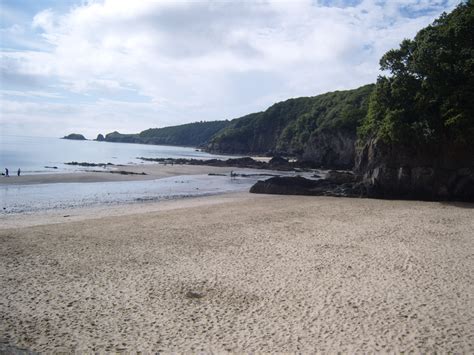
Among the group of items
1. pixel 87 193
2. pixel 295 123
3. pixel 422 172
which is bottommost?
pixel 87 193

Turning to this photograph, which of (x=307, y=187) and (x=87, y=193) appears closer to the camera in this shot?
(x=87, y=193)

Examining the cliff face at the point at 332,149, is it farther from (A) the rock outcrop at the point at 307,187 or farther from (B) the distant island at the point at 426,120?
(B) the distant island at the point at 426,120

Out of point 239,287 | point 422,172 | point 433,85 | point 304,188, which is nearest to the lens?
Result: point 239,287

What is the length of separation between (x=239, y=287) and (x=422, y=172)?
23.2 meters

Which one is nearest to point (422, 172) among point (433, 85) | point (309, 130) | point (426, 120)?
point (426, 120)

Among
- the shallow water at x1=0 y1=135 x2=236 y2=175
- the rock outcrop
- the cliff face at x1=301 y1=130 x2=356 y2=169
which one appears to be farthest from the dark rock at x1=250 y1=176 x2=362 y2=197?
the shallow water at x1=0 y1=135 x2=236 y2=175

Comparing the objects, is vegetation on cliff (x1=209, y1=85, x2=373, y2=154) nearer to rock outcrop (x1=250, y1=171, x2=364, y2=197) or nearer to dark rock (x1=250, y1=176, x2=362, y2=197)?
rock outcrop (x1=250, y1=171, x2=364, y2=197)

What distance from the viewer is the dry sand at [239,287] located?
768cm

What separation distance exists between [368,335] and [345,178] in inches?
1279

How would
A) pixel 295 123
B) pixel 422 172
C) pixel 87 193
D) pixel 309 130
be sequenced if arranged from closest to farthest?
1. pixel 422 172
2. pixel 87 193
3. pixel 309 130
4. pixel 295 123

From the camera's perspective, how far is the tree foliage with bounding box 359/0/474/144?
24578 mm

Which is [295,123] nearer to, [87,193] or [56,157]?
[56,157]

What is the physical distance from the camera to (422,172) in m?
27.9

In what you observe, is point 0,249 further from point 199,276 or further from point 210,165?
point 210,165
